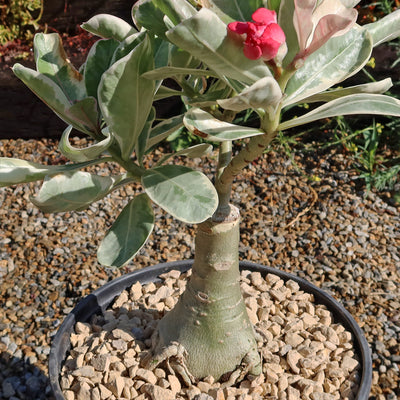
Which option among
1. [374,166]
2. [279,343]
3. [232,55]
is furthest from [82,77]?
[374,166]

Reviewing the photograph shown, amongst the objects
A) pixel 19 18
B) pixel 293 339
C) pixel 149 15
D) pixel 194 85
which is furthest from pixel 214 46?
pixel 19 18

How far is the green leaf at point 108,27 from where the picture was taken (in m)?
0.97

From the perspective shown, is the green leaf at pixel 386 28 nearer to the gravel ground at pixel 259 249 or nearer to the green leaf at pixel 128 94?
the green leaf at pixel 128 94

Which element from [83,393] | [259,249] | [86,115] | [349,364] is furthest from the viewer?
[259,249]

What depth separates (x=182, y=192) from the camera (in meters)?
0.85

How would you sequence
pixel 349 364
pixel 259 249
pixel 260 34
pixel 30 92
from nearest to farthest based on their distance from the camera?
pixel 260 34 < pixel 349 364 < pixel 259 249 < pixel 30 92

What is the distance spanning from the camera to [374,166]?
278cm

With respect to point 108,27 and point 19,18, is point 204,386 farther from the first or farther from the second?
point 19,18

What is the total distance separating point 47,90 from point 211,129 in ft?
0.91

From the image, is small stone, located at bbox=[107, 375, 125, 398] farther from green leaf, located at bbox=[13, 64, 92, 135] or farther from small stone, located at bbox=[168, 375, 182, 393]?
green leaf, located at bbox=[13, 64, 92, 135]

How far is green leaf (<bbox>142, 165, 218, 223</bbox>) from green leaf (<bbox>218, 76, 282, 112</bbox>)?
156 mm

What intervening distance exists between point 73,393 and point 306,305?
639 mm

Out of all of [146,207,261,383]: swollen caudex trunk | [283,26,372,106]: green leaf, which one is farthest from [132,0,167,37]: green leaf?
[146,207,261,383]: swollen caudex trunk

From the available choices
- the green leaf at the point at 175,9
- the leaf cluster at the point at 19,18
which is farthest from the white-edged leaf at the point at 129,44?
the leaf cluster at the point at 19,18
